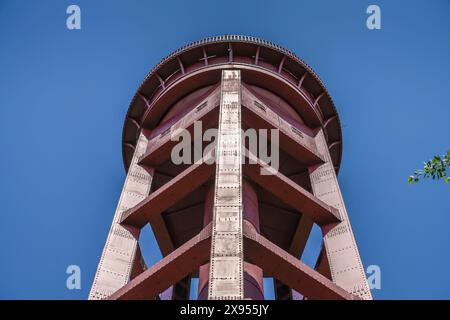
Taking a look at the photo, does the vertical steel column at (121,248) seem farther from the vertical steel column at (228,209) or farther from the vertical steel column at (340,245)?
the vertical steel column at (340,245)

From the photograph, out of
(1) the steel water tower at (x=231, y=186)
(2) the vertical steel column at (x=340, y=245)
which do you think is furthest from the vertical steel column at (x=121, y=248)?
(2) the vertical steel column at (x=340, y=245)

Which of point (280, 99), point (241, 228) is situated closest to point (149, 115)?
point (280, 99)

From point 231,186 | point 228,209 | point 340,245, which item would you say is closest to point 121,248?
point 231,186

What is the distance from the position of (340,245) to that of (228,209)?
3804 millimetres

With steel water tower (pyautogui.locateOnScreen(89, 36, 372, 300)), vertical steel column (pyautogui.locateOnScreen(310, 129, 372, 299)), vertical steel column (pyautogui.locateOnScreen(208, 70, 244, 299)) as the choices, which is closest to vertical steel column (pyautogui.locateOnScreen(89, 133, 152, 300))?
steel water tower (pyautogui.locateOnScreen(89, 36, 372, 300))

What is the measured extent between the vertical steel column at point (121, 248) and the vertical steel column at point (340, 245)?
544cm

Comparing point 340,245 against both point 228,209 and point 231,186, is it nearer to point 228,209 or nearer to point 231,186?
point 231,186

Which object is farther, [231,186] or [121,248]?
[121,248]

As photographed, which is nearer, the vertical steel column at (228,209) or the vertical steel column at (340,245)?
the vertical steel column at (228,209)

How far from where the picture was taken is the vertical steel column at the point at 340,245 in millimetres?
15297

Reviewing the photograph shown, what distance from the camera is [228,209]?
48.4 ft

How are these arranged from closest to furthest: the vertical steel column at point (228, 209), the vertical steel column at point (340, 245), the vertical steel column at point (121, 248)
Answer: the vertical steel column at point (228, 209)
the vertical steel column at point (340, 245)
the vertical steel column at point (121, 248)

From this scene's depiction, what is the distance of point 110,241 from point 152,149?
4405 mm
